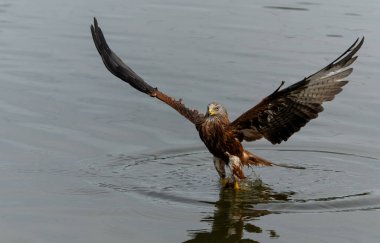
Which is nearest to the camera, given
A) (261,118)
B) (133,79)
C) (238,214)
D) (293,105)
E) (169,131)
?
(238,214)

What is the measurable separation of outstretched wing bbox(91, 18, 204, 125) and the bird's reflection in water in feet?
2.88

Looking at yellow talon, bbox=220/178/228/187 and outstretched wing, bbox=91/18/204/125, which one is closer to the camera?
yellow talon, bbox=220/178/228/187

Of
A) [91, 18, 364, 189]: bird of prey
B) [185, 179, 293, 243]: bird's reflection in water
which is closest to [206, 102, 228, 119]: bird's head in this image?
[91, 18, 364, 189]: bird of prey

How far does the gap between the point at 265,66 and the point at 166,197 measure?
4.74 meters

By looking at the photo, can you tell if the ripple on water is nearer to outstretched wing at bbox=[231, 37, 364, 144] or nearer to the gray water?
the gray water

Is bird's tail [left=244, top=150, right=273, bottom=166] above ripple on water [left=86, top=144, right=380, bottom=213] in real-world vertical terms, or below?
above

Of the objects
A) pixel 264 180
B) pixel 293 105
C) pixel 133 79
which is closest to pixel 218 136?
pixel 264 180

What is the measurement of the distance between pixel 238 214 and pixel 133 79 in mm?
2270

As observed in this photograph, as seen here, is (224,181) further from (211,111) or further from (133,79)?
(133,79)

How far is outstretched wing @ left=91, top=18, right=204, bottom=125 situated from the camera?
9.19 meters

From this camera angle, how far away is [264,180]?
9.15 meters

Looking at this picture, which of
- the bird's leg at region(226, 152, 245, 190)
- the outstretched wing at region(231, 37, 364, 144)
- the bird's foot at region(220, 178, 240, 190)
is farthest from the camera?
the bird's leg at region(226, 152, 245, 190)

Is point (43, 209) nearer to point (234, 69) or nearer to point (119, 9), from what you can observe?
point (234, 69)

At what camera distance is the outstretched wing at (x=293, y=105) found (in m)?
7.94
